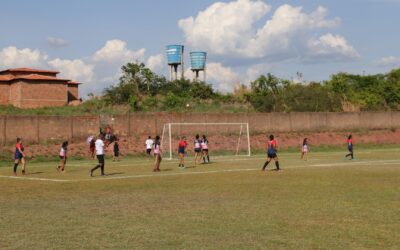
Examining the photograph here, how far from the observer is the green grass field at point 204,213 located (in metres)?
11.6

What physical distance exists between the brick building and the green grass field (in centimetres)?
5539

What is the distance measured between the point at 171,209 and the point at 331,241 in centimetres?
585

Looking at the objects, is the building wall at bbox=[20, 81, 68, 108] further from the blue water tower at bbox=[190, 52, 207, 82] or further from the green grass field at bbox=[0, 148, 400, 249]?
the green grass field at bbox=[0, 148, 400, 249]

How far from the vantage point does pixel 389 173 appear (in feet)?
93.4

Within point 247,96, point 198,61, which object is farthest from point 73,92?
point 247,96

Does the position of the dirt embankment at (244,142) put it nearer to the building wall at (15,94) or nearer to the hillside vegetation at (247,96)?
the hillside vegetation at (247,96)

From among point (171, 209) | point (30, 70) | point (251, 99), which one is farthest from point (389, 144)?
point (171, 209)

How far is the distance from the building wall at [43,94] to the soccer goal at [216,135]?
27639mm

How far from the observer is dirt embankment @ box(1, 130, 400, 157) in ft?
166

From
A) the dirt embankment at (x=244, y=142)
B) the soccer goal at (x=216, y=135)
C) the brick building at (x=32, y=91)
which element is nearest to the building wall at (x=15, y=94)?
the brick building at (x=32, y=91)

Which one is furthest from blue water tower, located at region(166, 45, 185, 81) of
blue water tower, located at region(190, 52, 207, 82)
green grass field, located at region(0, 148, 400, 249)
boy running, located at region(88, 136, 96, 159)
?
green grass field, located at region(0, 148, 400, 249)

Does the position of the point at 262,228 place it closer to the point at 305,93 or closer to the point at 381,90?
the point at 305,93

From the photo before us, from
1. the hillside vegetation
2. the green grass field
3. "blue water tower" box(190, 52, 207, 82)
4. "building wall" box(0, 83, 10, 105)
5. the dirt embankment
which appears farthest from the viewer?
"blue water tower" box(190, 52, 207, 82)

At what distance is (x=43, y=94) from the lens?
264 feet
